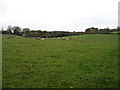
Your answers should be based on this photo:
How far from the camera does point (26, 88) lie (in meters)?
A: 8.95

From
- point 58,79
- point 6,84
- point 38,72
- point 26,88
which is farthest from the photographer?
point 38,72

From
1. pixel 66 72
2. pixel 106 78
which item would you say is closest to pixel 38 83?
pixel 66 72

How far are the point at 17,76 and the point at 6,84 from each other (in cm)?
165

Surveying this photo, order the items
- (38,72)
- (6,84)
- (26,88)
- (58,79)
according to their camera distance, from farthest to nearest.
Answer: (38,72)
(58,79)
(6,84)
(26,88)

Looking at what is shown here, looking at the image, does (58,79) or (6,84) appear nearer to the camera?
(6,84)

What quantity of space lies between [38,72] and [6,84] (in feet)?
10.8

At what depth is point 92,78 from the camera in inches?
438

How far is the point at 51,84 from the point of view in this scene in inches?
381

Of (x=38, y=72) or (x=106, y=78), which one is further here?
(x=38, y=72)

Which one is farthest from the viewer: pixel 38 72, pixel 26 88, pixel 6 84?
pixel 38 72

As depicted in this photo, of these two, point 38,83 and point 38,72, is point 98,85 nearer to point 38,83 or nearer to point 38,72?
point 38,83

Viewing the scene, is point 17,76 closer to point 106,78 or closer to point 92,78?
point 92,78

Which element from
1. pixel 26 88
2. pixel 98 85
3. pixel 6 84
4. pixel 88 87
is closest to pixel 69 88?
pixel 88 87

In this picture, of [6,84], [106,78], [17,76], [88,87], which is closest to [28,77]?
[17,76]
